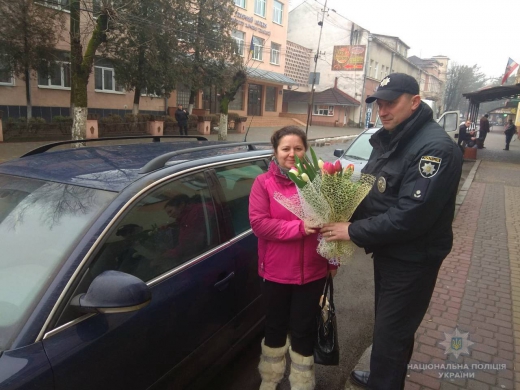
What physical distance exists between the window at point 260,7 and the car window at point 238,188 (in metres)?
33.0

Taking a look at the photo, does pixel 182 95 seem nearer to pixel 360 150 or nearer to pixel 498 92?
pixel 498 92

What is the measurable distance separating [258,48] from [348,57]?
13872mm

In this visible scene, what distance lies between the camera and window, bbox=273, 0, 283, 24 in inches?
1362

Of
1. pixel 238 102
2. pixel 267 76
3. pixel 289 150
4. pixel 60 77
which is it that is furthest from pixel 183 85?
pixel 289 150

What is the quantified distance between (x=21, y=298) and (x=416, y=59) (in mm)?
79345

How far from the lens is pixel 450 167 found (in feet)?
5.82

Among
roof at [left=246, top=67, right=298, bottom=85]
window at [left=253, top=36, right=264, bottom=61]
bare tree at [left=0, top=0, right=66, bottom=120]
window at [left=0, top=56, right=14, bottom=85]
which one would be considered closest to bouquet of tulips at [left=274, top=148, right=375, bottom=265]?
bare tree at [left=0, top=0, right=66, bottom=120]

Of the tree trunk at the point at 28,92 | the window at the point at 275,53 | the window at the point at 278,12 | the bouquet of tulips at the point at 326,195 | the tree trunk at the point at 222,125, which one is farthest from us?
the window at the point at 275,53

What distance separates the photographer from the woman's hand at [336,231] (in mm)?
2015

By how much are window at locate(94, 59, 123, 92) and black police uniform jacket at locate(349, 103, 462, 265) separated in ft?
71.0

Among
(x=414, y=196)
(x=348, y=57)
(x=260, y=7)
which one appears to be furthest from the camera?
(x=348, y=57)

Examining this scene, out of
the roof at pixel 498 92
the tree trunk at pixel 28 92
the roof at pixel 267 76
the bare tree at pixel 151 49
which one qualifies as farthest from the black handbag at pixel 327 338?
the roof at pixel 267 76

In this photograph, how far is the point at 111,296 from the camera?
1549 millimetres

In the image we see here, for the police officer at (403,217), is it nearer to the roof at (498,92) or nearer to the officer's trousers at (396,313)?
the officer's trousers at (396,313)
